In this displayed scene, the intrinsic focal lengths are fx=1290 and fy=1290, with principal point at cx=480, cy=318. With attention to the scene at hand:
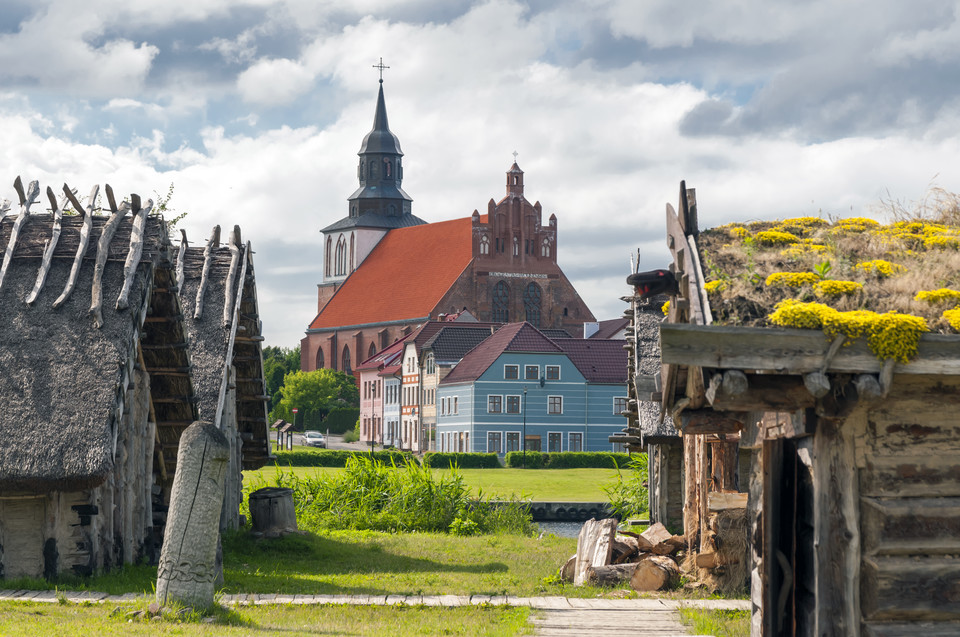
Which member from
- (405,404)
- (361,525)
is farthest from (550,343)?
(361,525)

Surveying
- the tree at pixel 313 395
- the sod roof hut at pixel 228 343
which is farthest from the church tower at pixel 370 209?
the sod roof hut at pixel 228 343

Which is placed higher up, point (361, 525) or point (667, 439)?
point (667, 439)

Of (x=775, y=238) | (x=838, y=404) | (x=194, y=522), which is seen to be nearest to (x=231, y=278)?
(x=194, y=522)

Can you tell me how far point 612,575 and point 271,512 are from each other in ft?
27.4

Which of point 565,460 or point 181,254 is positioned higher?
point 181,254

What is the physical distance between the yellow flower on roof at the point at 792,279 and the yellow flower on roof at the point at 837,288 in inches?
8.2

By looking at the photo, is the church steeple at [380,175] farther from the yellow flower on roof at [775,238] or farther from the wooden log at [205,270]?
the yellow flower on roof at [775,238]

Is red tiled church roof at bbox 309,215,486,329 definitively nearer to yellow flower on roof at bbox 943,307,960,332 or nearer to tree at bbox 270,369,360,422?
tree at bbox 270,369,360,422

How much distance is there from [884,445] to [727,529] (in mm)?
6699

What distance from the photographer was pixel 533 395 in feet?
262

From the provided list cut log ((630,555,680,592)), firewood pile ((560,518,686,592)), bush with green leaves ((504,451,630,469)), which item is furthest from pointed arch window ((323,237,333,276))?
cut log ((630,555,680,592))

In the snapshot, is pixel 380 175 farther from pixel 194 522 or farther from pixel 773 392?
pixel 773 392

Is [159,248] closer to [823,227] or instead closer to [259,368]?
[259,368]

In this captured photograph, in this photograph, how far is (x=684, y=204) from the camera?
37.3 feet
